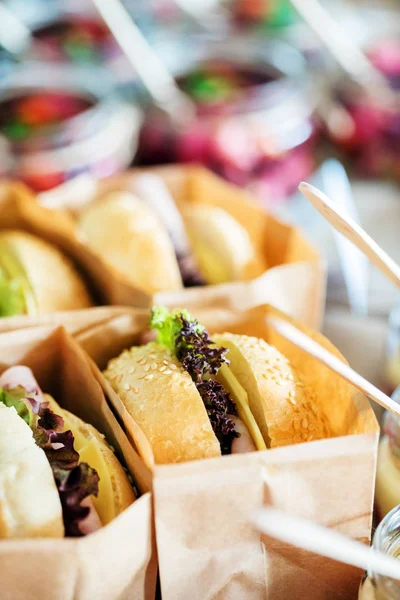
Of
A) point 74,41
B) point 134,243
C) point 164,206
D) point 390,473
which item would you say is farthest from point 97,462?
point 74,41

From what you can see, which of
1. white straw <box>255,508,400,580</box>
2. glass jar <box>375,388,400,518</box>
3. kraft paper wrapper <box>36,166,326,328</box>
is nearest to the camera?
white straw <box>255,508,400,580</box>

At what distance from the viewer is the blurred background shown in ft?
5.73

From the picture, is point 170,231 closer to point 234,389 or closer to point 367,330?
point 367,330

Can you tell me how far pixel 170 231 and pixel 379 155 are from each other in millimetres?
1105

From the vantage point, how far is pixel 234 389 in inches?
32.0

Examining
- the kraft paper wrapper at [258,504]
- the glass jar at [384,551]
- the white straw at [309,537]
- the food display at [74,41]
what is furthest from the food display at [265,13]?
the white straw at [309,537]

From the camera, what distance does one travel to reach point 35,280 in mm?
1172

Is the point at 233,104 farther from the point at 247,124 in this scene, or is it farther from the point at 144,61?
the point at 144,61

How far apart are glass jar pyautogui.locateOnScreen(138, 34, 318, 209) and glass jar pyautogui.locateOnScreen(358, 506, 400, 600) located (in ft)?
4.27

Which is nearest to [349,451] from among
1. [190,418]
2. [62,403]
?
[190,418]

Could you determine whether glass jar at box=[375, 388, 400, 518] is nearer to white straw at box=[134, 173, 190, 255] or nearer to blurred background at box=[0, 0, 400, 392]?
blurred background at box=[0, 0, 400, 392]

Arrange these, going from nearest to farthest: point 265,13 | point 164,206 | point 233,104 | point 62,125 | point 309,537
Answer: point 309,537 → point 164,206 → point 62,125 → point 233,104 → point 265,13

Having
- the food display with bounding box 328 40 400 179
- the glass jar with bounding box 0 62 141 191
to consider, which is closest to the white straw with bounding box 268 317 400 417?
Result: the glass jar with bounding box 0 62 141 191

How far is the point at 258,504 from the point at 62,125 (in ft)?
4.70
